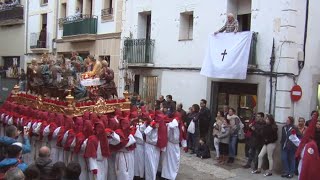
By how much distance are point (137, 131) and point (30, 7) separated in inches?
766

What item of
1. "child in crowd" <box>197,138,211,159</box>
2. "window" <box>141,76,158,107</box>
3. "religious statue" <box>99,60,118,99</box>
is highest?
"religious statue" <box>99,60,118,99</box>

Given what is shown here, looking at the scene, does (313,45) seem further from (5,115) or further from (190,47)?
(5,115)

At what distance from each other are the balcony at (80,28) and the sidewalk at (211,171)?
9.93 metres

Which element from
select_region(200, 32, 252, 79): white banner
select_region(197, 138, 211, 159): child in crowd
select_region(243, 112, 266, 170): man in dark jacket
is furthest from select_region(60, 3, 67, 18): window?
select_region(243, 112, 266, 170): man in dark jacket

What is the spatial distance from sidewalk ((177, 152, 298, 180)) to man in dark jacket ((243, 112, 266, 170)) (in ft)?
1.11

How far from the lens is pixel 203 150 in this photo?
543 inches

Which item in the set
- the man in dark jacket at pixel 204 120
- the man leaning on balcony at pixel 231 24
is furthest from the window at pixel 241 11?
the man in dark jacket at pixel 204 120

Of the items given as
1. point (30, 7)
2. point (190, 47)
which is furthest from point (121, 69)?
point (30, 7)

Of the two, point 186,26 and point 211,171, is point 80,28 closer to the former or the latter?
point 186,26

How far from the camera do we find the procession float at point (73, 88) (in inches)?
419

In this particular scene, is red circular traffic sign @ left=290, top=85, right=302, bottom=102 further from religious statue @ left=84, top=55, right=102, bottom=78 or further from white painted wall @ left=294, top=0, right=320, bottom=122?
religious statue @ left=84, top=55, right=102, bottom=78

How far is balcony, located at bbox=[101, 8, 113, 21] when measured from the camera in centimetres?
2038

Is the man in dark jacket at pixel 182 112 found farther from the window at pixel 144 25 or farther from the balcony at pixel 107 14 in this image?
the balcony at pixel 107 14

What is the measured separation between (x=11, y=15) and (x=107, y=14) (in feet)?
35.4
